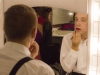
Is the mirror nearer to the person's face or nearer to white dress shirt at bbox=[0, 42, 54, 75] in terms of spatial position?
the person's face

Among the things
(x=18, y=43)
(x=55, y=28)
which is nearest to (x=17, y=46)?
(x=18, y=43)

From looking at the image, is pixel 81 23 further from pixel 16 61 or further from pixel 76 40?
pixel 16 61

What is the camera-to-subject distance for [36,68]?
0.54 m

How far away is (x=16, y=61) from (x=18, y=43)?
0.06 metres

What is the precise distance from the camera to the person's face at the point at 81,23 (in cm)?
103

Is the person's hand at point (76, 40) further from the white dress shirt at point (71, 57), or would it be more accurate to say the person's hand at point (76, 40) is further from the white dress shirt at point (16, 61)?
the white dress shirt at point (16, 61)

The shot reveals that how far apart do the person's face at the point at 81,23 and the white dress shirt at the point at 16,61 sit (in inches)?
21.3

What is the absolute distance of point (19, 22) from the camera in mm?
545

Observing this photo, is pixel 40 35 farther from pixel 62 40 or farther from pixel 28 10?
pixel 28 10

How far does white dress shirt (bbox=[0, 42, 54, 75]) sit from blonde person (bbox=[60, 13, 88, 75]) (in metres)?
0.51

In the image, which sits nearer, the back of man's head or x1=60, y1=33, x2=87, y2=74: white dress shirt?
the back of man's head

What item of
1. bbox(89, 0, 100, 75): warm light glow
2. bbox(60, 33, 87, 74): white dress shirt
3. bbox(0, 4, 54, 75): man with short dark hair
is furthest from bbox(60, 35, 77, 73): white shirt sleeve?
bbox(0, 4, 54, 75): man with short dark hair

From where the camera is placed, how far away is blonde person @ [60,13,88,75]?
1.04 metres

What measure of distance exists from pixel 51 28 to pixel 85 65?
0.30 meters
